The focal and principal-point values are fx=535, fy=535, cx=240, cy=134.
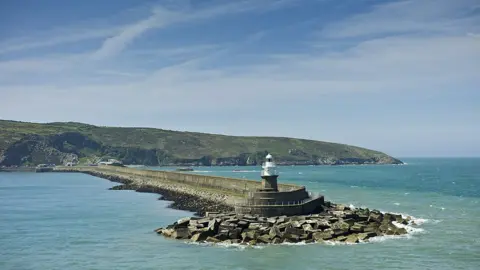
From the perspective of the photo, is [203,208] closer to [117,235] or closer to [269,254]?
[117,235]

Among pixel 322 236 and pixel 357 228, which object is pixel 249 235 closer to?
pixel 322 236

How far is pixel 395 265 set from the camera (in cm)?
2550

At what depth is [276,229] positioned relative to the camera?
30.5 m

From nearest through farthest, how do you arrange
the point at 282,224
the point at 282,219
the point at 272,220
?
the point at 282,224 → the point at 272,220 → the point at 282,219

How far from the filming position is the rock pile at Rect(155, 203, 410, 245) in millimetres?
30094

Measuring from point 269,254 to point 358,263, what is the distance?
4506mm

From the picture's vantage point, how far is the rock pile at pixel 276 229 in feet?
98.7

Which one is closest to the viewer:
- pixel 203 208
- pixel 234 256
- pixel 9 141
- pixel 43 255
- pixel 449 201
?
pixel 234 256

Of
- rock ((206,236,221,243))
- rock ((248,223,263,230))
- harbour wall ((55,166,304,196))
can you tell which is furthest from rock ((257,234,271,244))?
harbour wall ((55,166,304,196))

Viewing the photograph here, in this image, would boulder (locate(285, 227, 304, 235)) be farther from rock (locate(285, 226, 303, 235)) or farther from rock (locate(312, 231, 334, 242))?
rock (locate(312, 231, 334, 242))

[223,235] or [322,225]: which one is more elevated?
[322,225]

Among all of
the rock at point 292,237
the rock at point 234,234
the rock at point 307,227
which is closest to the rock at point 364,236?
the rock at point 307,227

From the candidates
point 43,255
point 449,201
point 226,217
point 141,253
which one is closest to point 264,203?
point 226,217

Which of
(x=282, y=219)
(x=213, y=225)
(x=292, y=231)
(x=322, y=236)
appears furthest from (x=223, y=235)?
(x=322, y=236)
